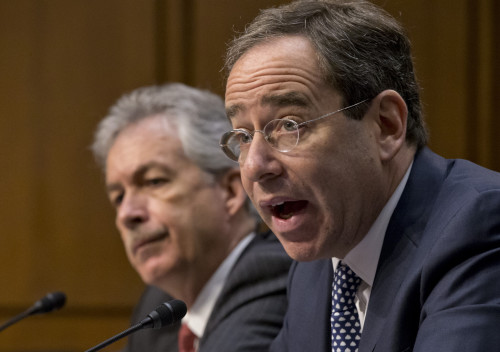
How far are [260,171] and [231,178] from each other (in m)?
0.98

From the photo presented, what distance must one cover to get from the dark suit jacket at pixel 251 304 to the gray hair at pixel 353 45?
2.23ft

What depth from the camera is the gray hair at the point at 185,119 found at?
8.19 feet

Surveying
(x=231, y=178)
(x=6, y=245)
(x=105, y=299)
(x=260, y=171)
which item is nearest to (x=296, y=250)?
(x=260, y=171)

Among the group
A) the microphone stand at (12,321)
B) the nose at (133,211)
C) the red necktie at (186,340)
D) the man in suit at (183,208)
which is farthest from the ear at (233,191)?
the microphone stand at (12,321)

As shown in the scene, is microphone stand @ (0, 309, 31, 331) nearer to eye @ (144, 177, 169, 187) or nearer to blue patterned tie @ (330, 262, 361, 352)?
eye @ (144, 177, 169, 187)

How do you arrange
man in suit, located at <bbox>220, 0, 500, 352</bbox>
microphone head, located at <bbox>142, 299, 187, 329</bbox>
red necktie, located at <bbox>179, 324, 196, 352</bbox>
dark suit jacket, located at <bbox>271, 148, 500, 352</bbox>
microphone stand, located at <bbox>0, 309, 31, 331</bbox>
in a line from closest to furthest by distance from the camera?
dark suit jacket, located at <bbox>271, 148, 500, 352</bbox>, man in suit, located at <bbox>220, 0, 500, 352</bbox>, microphone head, located at <bbox>142, 299, 187, 329</bbox>, microphone stand, located at <bbox>0, 309, 31, 331</bbox>, red necktie, located at <bbox>179, 324, 196, 352</bbox>

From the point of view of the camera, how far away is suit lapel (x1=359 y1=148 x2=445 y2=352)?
151cm

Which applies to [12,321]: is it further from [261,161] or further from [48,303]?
[261,161]

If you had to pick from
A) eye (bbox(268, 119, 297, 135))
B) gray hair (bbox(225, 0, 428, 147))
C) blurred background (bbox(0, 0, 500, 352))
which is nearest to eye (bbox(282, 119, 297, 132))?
eye (bbox(268, 119, 297, 135))

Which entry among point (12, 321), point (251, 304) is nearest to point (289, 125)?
point (251, 304)

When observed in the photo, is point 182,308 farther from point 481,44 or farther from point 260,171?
point 481,44

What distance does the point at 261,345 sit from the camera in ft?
6.72

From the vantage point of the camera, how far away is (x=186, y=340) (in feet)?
7.96

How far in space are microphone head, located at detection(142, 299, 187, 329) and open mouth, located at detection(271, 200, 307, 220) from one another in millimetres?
294
